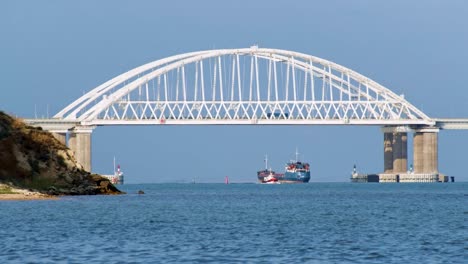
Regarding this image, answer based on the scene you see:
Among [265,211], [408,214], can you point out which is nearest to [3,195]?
[265,211]

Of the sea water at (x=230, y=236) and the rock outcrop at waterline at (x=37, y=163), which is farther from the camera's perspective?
the rock outcrop at waterline at (x=37, y=163)

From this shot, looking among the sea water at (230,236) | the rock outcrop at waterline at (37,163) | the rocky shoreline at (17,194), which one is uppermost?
the rock outcrop at waterline at (37,163)

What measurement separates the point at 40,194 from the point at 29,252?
167ft

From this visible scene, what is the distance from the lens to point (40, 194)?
319ft

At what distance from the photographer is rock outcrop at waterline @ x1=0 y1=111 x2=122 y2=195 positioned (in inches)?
3807

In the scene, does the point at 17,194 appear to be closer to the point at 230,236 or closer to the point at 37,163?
the point at 37,163

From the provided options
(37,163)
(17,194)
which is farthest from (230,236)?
(37,163)

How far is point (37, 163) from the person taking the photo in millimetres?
99750

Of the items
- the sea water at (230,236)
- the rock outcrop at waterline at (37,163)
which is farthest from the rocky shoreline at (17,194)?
the sea water at (230,236)

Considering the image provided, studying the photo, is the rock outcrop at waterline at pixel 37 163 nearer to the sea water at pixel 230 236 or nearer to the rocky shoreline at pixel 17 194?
the rocky shoreline at pixel 17 194

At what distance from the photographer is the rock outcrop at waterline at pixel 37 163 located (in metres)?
96.7

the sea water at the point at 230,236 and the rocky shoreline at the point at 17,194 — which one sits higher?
the rocky shoreline at the point at 17,194

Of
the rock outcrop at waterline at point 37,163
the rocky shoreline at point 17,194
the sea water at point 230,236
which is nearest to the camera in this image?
the sea water at point 230,236

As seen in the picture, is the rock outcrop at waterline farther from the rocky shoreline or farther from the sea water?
the sea water
